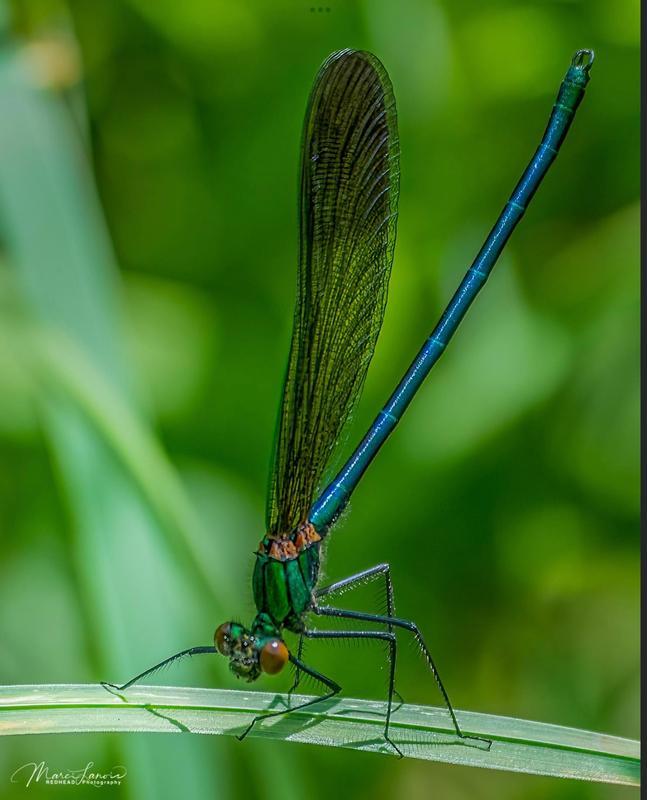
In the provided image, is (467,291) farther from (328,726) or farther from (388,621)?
(328,726)

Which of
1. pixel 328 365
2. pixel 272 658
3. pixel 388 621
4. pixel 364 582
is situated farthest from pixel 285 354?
pixel 272 658

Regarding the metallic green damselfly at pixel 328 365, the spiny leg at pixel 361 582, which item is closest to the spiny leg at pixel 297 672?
the metallic green damselfly at pixel 328 365

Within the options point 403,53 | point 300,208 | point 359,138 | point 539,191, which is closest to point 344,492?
point 300,208

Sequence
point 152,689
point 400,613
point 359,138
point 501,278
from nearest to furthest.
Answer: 1. point 152,689
2. point 359,138
3. point 400,613
4. point 501,278

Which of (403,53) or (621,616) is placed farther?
(403,53)

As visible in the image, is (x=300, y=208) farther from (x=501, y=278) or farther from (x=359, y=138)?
(x=501, y=278)

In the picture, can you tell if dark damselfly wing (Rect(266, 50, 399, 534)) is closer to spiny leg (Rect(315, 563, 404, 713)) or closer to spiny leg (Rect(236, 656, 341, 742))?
spiny leg (Rect(315, 563, 404, 713))

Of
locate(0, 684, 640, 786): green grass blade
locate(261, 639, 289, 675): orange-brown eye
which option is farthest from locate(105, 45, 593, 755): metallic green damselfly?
locate(0, 684, 640, 786): green grass blade
